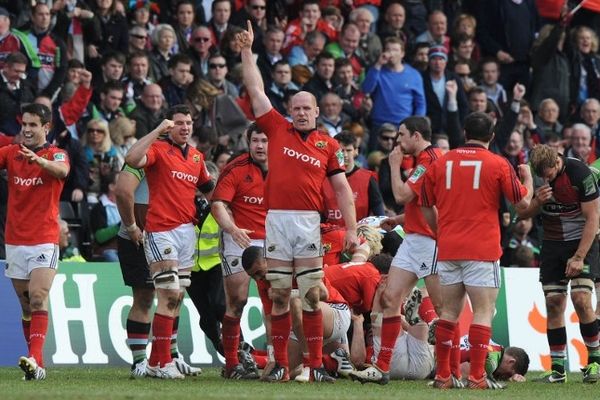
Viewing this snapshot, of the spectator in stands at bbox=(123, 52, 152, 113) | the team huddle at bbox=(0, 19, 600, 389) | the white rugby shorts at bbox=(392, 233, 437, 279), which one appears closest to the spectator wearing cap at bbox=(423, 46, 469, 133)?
the spectator in stands at bbox=(123, 52, 152, 113)

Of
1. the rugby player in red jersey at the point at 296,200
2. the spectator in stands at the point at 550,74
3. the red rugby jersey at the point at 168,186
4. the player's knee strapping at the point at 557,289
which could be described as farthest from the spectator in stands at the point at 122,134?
the spectator in stands at the point at 550,74

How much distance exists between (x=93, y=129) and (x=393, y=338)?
6.93 meters

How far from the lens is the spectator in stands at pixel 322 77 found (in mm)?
21906

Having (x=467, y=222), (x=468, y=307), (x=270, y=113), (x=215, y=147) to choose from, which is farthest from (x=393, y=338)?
(x=215, y=147)

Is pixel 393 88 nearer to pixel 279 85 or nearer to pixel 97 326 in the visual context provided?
pixel 279 85

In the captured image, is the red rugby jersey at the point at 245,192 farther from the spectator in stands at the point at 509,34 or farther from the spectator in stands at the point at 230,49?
the spectator in stands at the point at 509,34

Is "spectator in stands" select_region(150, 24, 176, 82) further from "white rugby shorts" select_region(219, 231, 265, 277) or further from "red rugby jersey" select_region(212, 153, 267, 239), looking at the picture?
"white rugby shorts" select_region(219, 231, 265, 277)

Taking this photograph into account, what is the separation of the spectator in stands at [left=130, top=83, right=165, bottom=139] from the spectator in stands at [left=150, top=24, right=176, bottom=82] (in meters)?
1.01

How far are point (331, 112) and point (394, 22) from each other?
341 centimetres

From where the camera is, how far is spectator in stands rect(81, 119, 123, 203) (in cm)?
1919

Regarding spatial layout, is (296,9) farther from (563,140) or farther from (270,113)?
(270,113)

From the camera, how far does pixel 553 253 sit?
48.9 feet

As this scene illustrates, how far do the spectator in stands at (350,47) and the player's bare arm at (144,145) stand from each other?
9.35 metres

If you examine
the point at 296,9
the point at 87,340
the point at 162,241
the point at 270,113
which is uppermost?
the point at 296,9
